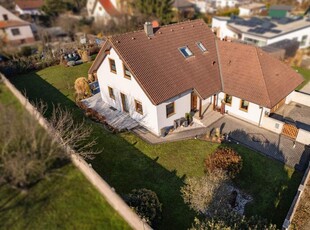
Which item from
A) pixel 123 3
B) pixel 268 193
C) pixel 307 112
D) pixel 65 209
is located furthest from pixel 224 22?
pixel 65 209

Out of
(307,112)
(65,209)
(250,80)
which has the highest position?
(250,80)

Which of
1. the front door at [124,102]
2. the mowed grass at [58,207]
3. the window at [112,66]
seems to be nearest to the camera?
the mowed grass at [58,207]

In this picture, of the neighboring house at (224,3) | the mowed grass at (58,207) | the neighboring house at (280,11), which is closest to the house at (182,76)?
the mowed grass at (58,207)

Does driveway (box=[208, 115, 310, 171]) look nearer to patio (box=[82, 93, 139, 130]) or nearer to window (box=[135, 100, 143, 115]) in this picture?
window (box=[135, 100, 143, 115])

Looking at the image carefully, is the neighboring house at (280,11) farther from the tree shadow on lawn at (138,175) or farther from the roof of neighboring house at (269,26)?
the tree shadow on lawn at (138,175)

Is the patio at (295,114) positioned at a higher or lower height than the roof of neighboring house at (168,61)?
lower

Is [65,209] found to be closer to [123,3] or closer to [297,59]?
[297,59]
